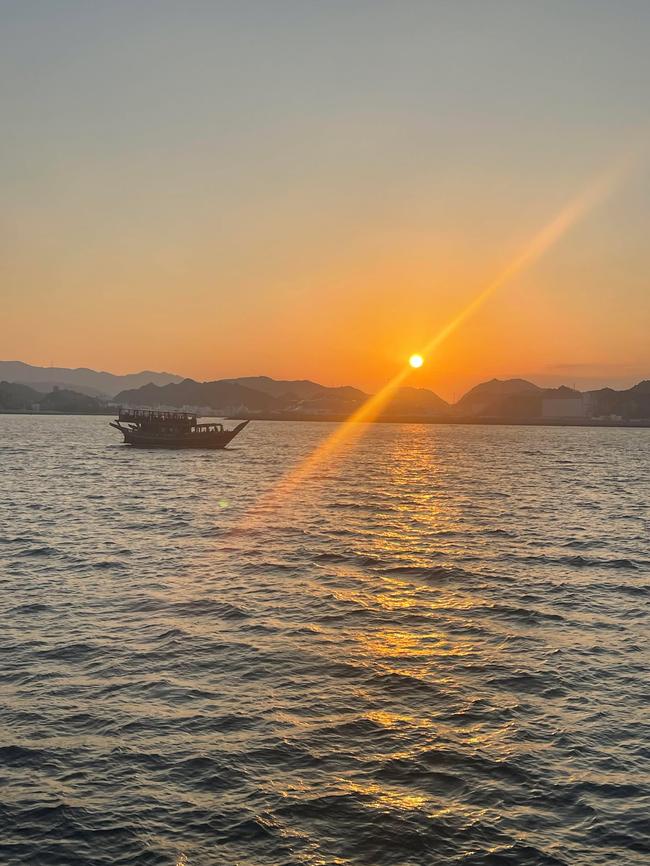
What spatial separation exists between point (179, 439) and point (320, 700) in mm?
109423

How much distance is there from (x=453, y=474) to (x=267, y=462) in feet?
97.8

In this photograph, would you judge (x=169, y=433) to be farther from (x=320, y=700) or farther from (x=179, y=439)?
(x=320, y=700)

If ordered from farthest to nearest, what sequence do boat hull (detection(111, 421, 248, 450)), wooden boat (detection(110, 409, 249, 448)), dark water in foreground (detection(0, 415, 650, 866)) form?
boat hull (detection(111, 421, 248, 450)), wooden boat (detection(110, 409, 249, 448)), dark water in foreground (detection(0, 415, 650, 866))

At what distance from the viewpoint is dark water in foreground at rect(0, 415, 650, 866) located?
11.3 metres

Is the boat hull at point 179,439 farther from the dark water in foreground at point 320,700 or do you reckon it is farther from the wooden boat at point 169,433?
the dark water in foreground at point 320,700

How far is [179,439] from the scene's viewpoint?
123000 millimetres

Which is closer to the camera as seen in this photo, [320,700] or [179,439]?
[320,700]

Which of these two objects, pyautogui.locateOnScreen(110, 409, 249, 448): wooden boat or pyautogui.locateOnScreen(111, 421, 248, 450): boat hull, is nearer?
pyautogui.locateOnScreen(110, 409, 249, 448): wooden boat

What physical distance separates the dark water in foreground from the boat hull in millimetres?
82975

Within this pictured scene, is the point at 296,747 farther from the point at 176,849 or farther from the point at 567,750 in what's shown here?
the point at 567,750

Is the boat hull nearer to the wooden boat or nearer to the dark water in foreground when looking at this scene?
the wooden boat

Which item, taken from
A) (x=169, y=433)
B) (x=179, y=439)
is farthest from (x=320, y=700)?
(x=179, y=439)

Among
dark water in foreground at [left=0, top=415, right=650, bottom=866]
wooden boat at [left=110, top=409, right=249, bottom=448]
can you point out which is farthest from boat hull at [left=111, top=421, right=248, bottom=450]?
dark water in foreground at [left=0, top=415, right=650, bottom=866]

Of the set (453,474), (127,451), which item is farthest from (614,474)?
(127,451)
